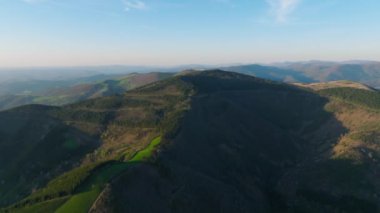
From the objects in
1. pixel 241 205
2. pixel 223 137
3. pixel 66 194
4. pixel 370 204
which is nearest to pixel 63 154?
pixel 66 194

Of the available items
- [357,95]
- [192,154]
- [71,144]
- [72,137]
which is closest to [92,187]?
[192,154]

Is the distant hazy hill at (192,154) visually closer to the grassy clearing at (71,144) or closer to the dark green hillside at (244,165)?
the dark green hillside at (244,165)

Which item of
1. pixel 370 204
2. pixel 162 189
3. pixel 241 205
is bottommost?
pixel 370 204

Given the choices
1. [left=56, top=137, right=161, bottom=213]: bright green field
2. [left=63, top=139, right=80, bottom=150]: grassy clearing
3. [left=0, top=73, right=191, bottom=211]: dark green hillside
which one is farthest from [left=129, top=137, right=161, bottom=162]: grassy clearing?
[left=63, top=139, right=80, bottom=150]: grassy clearing

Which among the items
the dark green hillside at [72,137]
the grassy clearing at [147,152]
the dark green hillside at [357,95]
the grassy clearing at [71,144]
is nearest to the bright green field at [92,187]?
the grassy clearing at [147,152]

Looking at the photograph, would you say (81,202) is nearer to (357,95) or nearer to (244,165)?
(244,165)

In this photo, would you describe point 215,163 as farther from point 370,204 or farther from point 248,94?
point 248,94
